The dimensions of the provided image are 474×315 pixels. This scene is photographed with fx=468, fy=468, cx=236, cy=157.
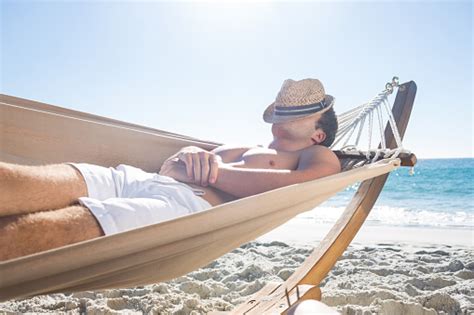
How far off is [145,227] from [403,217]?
24.2 ft

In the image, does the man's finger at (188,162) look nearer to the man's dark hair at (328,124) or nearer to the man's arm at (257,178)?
the man's arm at (257,178)

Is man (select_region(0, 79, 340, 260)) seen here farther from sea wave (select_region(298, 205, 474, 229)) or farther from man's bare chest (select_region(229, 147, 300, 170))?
sea wave (select_region(298, 205, 474, 229))

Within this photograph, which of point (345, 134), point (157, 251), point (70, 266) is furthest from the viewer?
point (345, 134)

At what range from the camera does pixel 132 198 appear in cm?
127

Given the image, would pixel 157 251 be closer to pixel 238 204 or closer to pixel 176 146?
pixel 238 204

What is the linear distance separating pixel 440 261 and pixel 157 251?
8.87 ft

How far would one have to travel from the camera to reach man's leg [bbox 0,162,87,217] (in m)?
1.04

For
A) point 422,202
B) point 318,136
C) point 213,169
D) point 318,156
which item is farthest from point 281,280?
point 422,202

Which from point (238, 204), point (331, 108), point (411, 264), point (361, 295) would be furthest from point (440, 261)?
point (238, 204)

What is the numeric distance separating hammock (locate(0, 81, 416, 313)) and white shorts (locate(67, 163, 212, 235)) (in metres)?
0.12

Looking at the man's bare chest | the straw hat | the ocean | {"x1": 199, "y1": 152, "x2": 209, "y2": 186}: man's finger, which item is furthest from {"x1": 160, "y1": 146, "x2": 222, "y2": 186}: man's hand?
the ocean

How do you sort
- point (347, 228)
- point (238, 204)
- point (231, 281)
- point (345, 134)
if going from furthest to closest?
point (231, 281), point (345, 134), point (347, 228), point (238, 204)

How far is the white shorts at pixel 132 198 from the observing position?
1.13 metres

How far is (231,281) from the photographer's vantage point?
99.3 inches
